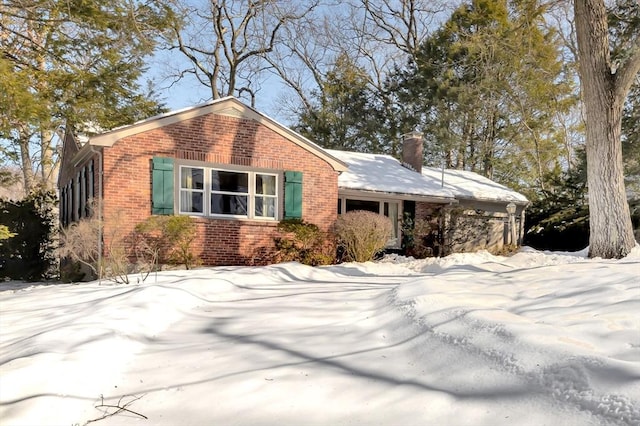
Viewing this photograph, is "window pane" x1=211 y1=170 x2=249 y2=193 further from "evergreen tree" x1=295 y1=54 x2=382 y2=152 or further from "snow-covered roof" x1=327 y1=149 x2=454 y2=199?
"evergreen tree" x1=295 y1=54 x2=382 y2=152

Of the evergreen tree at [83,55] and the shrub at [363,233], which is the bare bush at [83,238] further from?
the shrub at [363,233]

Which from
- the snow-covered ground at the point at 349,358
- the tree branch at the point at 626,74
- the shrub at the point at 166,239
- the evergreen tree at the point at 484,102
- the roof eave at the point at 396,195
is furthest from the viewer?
the evergreen tree at the point at 484,102

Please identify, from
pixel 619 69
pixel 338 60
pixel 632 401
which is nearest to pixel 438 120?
pixel 338 60

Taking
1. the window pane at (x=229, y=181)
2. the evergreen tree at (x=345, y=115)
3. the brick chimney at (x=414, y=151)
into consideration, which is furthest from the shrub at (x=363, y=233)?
the evergreen tree at (x=345, y=115)

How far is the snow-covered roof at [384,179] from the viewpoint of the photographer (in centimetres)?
1375

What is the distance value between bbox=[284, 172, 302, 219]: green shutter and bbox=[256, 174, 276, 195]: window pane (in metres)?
0.40

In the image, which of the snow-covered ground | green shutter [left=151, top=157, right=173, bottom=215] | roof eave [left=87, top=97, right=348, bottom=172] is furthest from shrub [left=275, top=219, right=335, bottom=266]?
the snow-covered ground

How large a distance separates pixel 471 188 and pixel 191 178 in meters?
11.1

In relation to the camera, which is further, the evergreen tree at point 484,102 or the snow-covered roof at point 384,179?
the evergreen tree at point 484,102

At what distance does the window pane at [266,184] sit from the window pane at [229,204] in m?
0.50

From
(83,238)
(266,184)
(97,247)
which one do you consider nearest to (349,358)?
(83,238)

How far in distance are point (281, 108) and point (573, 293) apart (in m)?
26.4

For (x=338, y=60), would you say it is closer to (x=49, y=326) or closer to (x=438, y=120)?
(x=438, y=120)

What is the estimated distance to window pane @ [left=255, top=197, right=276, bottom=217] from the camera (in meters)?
11.1
